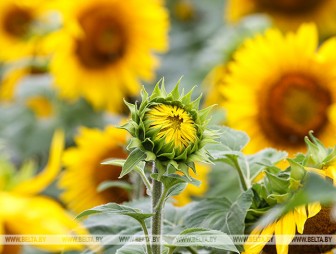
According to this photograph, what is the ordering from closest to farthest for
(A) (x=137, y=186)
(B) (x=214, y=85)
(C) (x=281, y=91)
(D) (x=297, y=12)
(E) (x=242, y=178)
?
1. (E) (x=242, y=178)
2. (A) (x=137, y=186)
3. (C) (x=281, y=91)
4. (B) (x=214, y=85)
5. (D) (x=297, y=12)

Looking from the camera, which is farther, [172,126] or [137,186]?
[137,186]

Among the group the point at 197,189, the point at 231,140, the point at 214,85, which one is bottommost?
the point at 231,140

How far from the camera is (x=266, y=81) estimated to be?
Answer: 108 cm

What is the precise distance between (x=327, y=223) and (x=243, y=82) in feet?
1.67

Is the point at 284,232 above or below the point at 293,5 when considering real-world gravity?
below

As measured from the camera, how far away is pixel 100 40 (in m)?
1.37

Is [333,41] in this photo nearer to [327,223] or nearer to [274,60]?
[274,60]

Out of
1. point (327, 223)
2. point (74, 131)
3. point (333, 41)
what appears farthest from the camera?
point (74, 131)

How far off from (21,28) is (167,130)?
38.0 inches

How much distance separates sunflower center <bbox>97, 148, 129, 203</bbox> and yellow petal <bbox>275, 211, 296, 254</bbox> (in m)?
0.42

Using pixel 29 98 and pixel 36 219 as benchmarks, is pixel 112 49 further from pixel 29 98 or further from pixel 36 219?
pixel 36 219

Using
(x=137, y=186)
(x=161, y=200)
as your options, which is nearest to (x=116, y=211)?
(x=161, y=200)

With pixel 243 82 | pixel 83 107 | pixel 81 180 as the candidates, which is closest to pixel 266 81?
pixel 243 82

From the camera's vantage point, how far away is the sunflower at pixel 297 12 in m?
1.50
